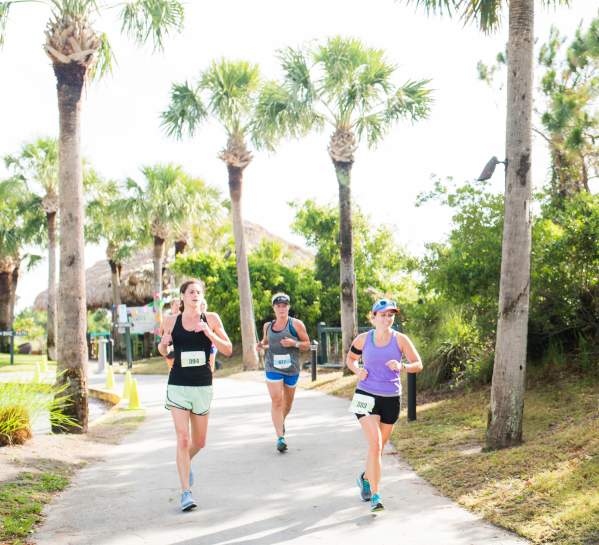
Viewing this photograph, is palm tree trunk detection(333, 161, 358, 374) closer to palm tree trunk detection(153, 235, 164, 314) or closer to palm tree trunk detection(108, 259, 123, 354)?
palm tree trunk detection(153, 235, 164, 314)

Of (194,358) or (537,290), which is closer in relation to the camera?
(194,358)

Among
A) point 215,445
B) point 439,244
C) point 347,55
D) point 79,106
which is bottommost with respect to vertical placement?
point 215,445

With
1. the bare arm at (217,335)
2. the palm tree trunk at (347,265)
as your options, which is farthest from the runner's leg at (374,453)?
the palm tree trunk at (347,265)

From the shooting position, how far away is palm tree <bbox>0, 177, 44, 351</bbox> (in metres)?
37.4

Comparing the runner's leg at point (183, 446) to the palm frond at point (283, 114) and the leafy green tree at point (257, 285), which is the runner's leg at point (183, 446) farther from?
the leafy green tree at point (257, 285)

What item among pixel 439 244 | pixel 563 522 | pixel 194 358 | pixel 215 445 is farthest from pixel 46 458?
pixel 439 244

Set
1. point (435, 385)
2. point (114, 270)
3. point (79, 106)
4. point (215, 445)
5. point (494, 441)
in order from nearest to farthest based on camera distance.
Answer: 1. point (494, 441)
2. point (215, 445)
3. point (79, 106)
4. point (435, 385)
5. point (114, 270)

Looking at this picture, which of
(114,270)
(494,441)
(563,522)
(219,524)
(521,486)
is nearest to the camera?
(563,522)

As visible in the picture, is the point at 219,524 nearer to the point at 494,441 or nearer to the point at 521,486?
the point at 521,486

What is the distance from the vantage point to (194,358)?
21.2 feet

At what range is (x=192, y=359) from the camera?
21.2 ft

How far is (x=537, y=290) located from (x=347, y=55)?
10.4 m

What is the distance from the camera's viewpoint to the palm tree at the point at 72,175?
10.9 metres

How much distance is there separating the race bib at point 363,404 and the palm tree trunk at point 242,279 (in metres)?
19.8
